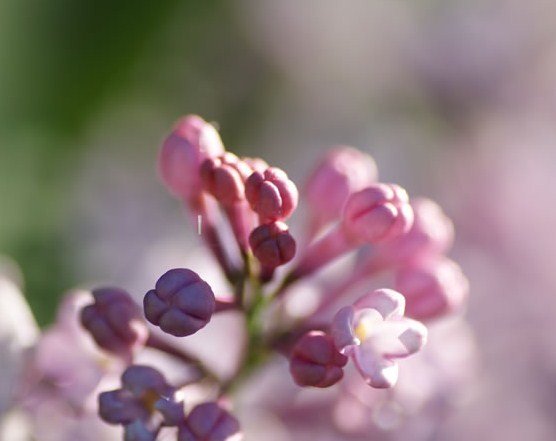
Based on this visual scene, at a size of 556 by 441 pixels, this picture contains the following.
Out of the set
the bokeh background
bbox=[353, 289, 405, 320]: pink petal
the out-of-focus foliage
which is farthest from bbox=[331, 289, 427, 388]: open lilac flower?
the out-of-focus foliage

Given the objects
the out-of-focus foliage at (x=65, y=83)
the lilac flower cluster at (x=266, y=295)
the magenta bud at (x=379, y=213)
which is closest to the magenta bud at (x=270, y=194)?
the lilac flower cluster at (x=266, y=295)

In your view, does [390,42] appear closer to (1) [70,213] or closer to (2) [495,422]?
(1) [70,213]

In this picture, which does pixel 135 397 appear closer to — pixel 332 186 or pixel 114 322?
pixel 114 322

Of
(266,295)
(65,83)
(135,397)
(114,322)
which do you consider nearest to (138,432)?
(135,397)

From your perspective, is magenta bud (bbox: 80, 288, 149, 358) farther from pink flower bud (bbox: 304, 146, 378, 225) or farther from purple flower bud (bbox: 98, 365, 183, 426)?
pink flower bud (bbox: 304, 146, 378, 225)

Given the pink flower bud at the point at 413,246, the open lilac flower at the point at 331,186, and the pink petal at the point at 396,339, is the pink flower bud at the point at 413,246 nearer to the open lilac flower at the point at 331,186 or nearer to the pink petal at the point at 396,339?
the open lilac flower at the point at 331,186
